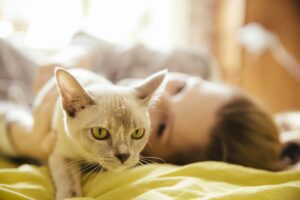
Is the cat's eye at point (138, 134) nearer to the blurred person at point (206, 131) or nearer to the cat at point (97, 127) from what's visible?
the cat at point (97, 127)

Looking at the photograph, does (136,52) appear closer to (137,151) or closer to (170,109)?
(170,109)

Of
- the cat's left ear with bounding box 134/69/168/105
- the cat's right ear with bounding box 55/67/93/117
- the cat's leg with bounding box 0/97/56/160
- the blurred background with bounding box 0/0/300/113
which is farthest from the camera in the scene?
the blurred background with bounding box 0/0/300/113

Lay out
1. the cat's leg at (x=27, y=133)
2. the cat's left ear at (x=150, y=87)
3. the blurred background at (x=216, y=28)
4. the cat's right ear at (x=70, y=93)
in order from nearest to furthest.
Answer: the cat's right ear at (x=70, y=93), the cat's left ear at (x=150, y=87), the cat's leg at (x=27, y=133), the blurred background at (x=216, y=28)

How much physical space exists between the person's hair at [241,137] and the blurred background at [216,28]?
1.46 m

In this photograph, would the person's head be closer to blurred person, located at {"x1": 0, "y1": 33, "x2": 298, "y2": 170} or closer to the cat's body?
blurred person, located at {"x1": 0, "y1": 33, "x2": 298, "y2": 170}

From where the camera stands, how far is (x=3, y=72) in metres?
1.51

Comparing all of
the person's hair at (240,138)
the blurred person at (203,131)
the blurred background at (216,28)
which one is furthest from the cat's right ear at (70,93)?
the blurred background at (216,28)

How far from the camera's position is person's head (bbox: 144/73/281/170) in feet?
3.47

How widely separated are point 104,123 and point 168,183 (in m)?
0.21

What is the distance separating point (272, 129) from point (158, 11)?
6.85ft

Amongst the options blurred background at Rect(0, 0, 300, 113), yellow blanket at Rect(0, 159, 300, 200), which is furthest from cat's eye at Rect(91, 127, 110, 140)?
blurred background at Rect(0, 0, 300, 113)

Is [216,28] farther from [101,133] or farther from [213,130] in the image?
[101,133]

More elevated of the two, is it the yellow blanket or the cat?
the cat

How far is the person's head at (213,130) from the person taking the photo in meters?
1.06
